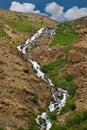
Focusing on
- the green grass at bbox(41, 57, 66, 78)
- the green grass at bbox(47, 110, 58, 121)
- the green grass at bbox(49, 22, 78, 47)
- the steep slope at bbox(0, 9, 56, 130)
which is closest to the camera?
the steep slope at bbox(0, 9, 56, 130)

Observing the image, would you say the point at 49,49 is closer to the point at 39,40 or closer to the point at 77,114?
the point at 39,40

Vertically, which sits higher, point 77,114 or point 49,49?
point 49,49

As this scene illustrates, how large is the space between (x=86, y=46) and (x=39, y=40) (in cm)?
3912

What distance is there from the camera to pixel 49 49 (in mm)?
159125

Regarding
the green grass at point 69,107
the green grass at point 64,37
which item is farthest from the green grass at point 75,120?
the green grass at point 64,37

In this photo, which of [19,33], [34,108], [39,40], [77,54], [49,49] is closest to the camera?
[34,108]

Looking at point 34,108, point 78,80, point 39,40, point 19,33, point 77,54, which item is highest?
point 19,33

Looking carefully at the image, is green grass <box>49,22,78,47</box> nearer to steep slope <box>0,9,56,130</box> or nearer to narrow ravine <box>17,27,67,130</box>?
narrow ravine <box>17,27,67,130</box>

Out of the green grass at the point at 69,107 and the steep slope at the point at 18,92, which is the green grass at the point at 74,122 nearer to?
the green grass at the point at 69,107

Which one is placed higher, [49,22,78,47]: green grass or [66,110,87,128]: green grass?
[49,22,78,47]: green grass

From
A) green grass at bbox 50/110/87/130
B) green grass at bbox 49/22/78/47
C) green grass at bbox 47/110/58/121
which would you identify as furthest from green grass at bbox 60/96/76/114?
green grass at bbox 49/22/78/47

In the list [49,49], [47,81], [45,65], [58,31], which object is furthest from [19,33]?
[47,81]

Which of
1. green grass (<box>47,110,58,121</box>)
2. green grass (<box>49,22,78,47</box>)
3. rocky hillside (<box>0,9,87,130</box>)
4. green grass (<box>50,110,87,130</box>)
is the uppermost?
green grass (<box>49,22,78,47</box>)

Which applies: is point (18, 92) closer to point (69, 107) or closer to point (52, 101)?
point (52, 101)
